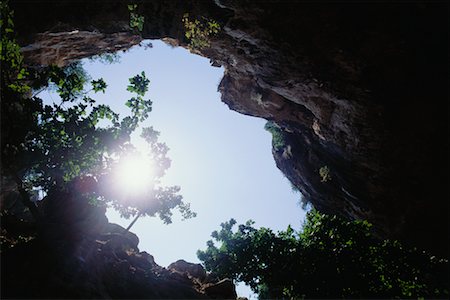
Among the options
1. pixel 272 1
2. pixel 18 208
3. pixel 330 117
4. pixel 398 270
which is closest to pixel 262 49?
pixel 272 1

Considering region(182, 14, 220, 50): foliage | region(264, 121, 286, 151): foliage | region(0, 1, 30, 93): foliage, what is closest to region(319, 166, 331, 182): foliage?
region(264, 121, 286, 151): foliage

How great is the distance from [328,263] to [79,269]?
1839 cm

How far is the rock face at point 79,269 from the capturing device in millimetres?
10883

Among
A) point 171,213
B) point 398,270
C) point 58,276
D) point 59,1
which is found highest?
point 398,270

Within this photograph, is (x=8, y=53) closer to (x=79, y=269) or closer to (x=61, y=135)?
(x=61, y=135)

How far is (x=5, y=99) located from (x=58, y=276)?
830 cm

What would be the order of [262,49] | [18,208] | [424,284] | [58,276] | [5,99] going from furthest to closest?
[18,208] < [424,284] < [262,49] < [5,99] < [58,276]

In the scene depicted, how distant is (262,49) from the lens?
1734cm

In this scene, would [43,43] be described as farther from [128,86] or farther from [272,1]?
[272,1]

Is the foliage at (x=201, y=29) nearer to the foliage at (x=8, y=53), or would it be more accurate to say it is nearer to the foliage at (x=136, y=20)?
the foliage at (x=136, y=20)

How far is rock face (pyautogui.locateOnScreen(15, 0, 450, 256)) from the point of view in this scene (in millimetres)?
13852

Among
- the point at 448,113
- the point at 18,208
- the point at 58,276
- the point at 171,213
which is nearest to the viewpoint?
the point at 58,276

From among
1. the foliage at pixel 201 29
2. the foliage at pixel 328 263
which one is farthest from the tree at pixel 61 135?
the foliage at pixel 328 263

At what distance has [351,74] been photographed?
15.3 meters
